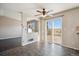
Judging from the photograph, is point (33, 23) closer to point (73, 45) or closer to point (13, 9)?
point (13, 9)

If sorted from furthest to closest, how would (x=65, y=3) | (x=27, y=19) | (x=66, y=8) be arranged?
(x=27, y=19) < (x=66, y=8) < (x=65, y=3)

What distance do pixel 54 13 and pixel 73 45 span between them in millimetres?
1028

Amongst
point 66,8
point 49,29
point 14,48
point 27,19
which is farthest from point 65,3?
point 14,48

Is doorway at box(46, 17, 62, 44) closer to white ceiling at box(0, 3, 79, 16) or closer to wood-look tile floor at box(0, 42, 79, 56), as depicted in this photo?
wood-look tile floor at box(0, 42, 79, 56)

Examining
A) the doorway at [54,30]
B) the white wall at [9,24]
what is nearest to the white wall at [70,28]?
the doorway at [54,30]

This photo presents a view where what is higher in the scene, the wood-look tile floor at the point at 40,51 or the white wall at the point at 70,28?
the white wall at the point at 70,28

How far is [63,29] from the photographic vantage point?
2602 mm

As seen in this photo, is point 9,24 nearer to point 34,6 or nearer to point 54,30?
point 34,6

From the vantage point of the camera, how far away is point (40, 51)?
2465 millimetres

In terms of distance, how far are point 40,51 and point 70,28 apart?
1.04m

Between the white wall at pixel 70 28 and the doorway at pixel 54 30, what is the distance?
0.11 meters

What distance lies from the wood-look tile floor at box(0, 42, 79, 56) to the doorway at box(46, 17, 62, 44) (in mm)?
182

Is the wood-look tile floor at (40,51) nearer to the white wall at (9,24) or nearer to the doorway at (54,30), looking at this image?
the doorway at (54,30)

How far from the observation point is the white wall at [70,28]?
96.6 inches
